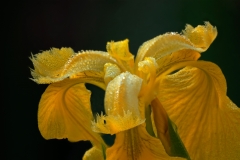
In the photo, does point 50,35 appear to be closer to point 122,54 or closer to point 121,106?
point 122,54

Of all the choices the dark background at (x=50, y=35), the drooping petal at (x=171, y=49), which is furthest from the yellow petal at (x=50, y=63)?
the dark background at (x=50, y=35)

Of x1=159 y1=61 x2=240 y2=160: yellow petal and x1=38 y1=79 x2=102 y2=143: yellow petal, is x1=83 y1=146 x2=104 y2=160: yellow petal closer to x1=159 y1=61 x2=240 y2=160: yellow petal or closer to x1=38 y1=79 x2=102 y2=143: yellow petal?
x1=38 y1=79 x2=102 y2=143: yellow petal

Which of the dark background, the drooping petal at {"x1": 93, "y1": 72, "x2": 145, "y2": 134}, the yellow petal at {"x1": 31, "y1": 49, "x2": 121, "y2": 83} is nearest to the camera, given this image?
the drooping petal at {"x1": 93, "y1": 72, "x2": 145, "y2": 134}

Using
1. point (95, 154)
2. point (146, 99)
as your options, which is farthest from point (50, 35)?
point (146, 99)

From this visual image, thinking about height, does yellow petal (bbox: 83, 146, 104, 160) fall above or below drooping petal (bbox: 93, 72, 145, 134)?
below

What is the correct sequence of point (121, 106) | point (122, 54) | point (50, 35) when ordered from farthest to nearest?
point (50, 35) → point (122, 54) → point (121, 106)

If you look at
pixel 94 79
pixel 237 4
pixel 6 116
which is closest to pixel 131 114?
pixel 94 79

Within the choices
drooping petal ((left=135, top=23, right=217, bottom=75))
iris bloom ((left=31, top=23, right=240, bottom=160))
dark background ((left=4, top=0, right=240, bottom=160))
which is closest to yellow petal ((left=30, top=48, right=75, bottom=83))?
iris bloom ((left=31, top=23, right=240, bottom=160))
